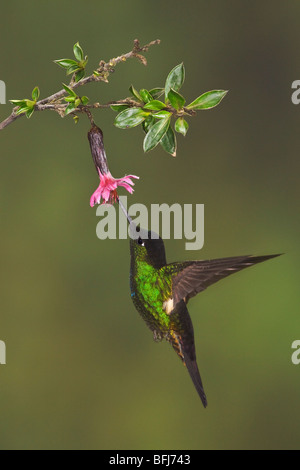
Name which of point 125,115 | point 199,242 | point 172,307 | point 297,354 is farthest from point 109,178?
point 297,354

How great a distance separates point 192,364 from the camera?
28.5 inches

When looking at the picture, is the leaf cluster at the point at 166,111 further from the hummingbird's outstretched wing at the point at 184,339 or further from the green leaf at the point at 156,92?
the hummingbird's outstretched wing at the point at 184,339

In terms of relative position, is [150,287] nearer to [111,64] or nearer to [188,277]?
[188,277]

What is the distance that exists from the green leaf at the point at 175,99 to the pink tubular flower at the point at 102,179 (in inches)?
3.2

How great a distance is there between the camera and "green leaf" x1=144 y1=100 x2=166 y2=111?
0.58 metres

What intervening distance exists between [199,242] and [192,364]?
28.9 inches

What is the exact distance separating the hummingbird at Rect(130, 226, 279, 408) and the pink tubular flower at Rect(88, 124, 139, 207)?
0.22 feet

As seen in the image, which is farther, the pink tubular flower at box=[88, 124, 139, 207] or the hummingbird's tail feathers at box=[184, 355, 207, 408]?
the hummingbird's tail feathers at box=[184, 355, 207, 408]

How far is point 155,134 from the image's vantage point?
0.57m

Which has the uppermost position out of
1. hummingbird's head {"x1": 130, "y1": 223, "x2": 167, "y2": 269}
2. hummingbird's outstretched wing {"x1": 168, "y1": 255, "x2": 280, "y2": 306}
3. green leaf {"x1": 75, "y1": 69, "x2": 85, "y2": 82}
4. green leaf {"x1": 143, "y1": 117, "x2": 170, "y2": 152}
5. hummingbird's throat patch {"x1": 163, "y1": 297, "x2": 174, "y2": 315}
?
green leaf {"x1": 75, "y1": 69, "x2": 85, "y2": 82}

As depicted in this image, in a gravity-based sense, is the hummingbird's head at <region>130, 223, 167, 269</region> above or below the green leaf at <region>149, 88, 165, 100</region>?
below

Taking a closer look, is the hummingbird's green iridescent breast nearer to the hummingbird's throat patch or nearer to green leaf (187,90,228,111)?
the hummingbird's throat patch

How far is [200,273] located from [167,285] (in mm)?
60

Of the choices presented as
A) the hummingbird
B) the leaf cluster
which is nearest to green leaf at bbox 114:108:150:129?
the leaf cluster
